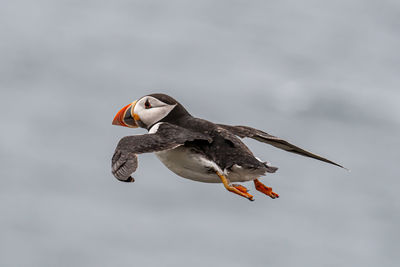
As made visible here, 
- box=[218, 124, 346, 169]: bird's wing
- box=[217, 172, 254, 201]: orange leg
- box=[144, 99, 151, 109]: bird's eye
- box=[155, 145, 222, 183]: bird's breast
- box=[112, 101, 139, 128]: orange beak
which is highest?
box=[218, 124, 346, 169]: bird's wing

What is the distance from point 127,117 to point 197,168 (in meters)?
2.61

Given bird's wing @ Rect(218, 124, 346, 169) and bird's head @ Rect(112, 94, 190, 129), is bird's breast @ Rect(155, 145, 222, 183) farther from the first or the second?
bird's wing @ Rect(218, 124, 346, 169)

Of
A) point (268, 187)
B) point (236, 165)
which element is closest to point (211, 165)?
point (236, 165)

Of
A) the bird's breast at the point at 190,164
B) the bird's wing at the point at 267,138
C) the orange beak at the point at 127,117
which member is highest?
the bird's wing at the point at 267,138

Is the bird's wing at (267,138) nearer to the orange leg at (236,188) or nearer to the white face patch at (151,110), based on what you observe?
the white face patch at (151,110)

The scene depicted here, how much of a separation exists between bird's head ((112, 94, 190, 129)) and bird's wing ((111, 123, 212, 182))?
3.10 ft

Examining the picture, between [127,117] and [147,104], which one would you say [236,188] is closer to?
[147,104]

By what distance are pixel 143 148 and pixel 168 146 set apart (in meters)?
0.47

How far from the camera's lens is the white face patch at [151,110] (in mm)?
19078

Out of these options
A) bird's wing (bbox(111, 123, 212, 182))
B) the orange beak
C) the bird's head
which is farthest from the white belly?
the orange beak

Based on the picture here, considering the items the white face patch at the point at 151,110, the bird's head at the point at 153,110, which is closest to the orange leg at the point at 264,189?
the bird's head at the point at 153,110

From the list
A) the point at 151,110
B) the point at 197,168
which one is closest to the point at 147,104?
the point at 151,110

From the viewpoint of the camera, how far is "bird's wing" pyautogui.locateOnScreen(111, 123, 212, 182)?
16.5 meters

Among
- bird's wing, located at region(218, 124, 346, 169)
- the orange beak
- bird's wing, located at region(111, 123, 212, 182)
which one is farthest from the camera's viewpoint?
the orange beak
